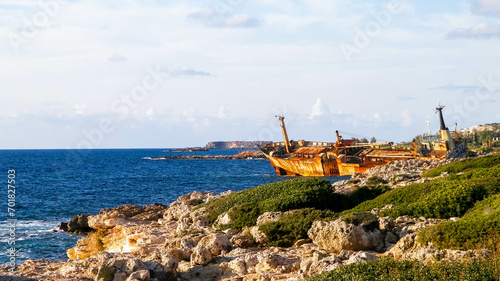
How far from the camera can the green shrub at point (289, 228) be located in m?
16.8

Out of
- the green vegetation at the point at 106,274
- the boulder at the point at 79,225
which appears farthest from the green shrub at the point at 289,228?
the boulder at the point at 79,225

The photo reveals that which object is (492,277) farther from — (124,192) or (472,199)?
(124,192)

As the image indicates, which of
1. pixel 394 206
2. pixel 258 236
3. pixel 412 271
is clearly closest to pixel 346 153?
pixel 394 206

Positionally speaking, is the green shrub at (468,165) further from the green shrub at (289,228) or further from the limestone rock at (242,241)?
the limestone rock at (242,241)

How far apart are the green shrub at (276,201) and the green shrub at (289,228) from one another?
300 centimetres

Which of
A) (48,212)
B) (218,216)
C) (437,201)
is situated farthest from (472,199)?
(48,212)

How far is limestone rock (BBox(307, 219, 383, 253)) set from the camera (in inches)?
580

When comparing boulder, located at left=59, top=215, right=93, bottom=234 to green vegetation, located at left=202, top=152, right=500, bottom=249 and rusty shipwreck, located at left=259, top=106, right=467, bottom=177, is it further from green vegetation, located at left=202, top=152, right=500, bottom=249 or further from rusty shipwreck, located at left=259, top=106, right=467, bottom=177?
rusty shipwreck, located at left=259, top=106, right=467, bottom=177

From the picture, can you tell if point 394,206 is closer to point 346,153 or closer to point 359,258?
point 359,258

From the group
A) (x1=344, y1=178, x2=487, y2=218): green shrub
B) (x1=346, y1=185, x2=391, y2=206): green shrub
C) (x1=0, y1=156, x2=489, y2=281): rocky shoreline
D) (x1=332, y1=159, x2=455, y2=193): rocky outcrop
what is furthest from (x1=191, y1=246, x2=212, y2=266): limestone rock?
(x1=332, y1=159, x2=455, y2=193): rocky outcrop

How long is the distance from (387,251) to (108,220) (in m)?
16.1

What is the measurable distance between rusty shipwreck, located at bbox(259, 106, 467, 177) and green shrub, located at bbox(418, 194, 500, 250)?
3765 centimetres

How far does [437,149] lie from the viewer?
5303cm

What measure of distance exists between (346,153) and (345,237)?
51676 millimetres
